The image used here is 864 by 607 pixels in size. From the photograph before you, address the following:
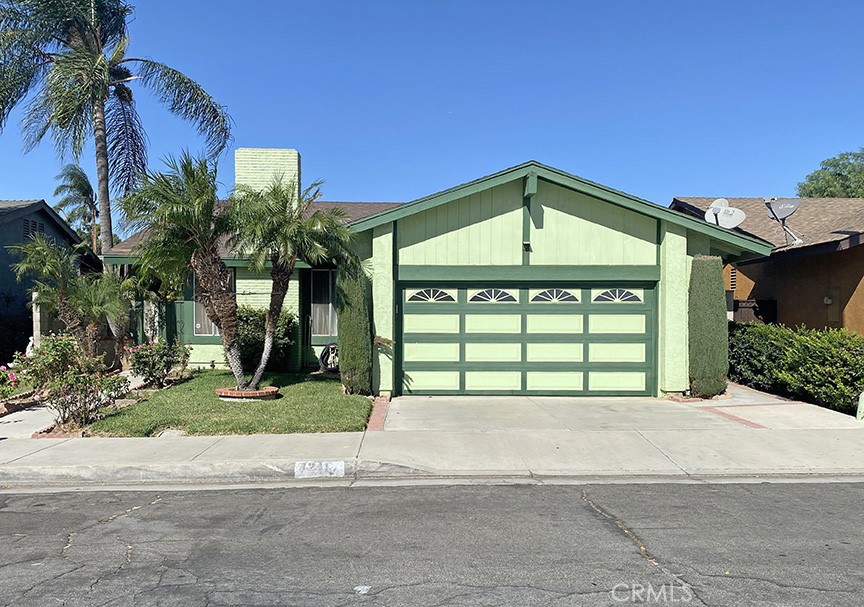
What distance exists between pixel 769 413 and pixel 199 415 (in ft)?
30.7

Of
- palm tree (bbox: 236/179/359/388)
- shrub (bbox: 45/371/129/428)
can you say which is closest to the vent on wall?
palm tree (bbox: 236/179/359/388)

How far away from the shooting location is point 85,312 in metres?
13.5

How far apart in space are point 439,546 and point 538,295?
7.94 m

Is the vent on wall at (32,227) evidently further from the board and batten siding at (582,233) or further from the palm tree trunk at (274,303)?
the board and batten siding at (582,233)

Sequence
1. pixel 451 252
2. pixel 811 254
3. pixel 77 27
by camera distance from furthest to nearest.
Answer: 1. pixel 77 27
2. pixel 811 254
3. pixel 451 252

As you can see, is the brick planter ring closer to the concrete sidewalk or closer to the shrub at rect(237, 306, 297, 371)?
the concrete sidewalk

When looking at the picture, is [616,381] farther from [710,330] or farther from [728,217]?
[728,217]

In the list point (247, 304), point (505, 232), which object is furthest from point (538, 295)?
point (247, 304)

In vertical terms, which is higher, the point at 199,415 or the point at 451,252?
the point at 451,252

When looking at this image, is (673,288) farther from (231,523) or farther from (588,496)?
(231,523)

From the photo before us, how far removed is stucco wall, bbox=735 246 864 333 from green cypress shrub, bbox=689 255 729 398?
3.40 meters

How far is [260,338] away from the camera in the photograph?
14.2 m

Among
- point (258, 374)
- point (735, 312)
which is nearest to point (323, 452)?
point (258, 374)

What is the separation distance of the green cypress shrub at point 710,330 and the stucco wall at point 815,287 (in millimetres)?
3398
